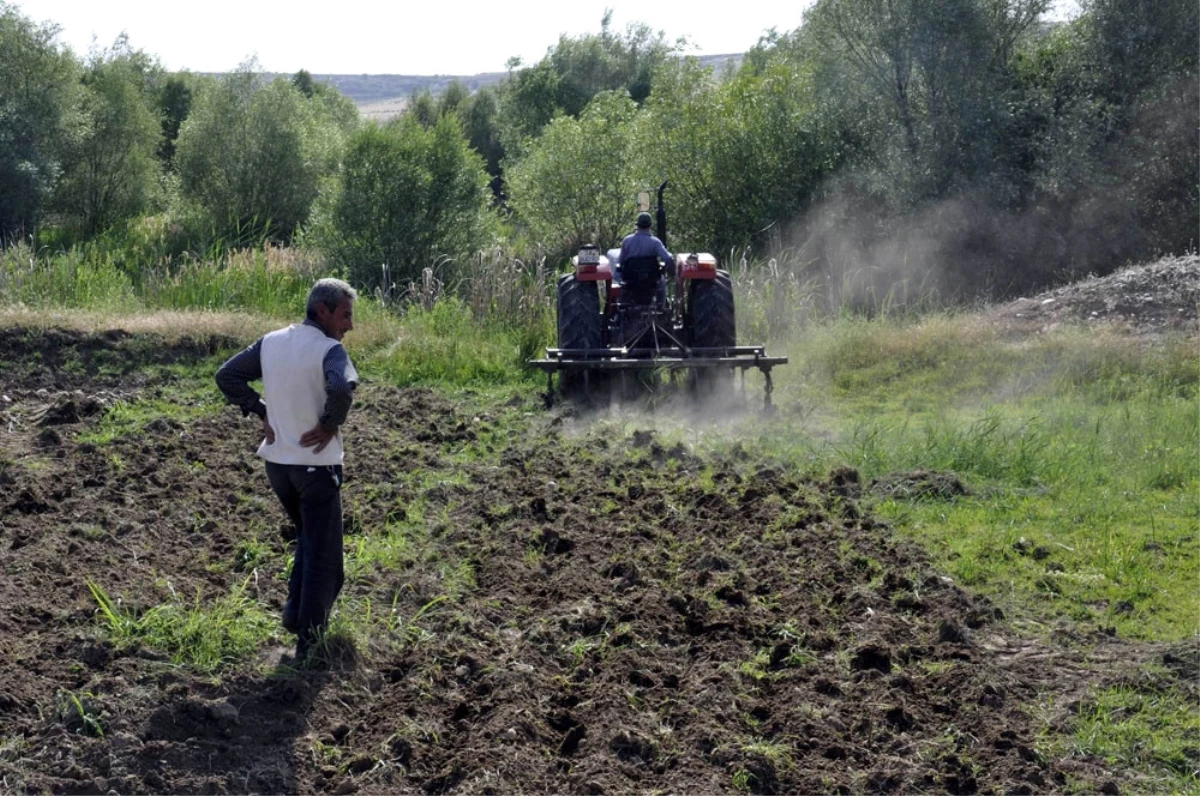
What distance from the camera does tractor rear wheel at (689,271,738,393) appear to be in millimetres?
12664

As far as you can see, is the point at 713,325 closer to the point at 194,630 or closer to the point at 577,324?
the point at 577,324

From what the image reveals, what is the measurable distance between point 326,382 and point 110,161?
3734cm

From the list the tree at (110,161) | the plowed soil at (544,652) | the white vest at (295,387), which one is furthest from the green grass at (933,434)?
the tree at (110,161)

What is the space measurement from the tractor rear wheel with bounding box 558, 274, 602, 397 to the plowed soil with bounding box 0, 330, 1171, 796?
269 centimetres

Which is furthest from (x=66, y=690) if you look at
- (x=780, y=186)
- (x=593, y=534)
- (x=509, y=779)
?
(x=780, y=186)

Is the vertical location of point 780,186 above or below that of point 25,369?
above

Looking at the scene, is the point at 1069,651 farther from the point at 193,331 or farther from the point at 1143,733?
the point at 193,331

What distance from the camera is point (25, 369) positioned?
46.0 feet

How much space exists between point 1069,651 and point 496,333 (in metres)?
10.7

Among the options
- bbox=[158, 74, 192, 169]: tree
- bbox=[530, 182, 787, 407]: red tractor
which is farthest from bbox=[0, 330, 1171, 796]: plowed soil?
bbox=[158, 74, 192, 169]: tree

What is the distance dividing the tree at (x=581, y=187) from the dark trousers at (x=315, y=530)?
71.7 ft

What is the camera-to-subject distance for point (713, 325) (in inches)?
500

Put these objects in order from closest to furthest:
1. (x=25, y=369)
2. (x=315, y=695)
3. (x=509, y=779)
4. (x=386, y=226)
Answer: (x=509, y=779) < (x=315, y=695) < (x=25, y=369) < (x=386, y=226)

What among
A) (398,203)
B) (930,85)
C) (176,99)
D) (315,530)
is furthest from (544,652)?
(176,99)
